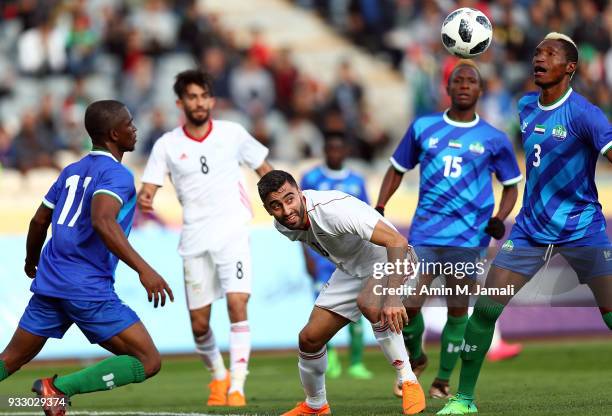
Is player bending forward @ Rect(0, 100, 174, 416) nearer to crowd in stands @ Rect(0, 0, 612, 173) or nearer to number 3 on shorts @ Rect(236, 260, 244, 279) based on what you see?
number 3 on shorts @ Rect(236, 260, 244, 279)

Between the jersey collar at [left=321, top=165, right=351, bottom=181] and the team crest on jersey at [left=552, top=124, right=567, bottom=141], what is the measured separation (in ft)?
17.9

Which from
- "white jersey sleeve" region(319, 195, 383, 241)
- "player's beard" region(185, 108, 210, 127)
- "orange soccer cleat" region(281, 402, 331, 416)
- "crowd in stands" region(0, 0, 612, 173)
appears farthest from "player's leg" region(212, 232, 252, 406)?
"crowd in stands" region(0, 0, 612, 173)

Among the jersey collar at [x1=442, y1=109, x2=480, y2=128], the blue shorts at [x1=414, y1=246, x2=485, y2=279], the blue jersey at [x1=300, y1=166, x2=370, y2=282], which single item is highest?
the jersey collar at [x1=442, y1=109, x2=480, y2=128]

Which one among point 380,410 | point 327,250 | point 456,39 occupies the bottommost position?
point 380,410

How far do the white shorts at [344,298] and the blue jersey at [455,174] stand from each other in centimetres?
177

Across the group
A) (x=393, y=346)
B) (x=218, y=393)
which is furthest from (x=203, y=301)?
(x=393, y=346)

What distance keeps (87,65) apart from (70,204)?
43.5ft

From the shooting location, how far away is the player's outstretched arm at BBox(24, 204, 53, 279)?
8078 millimetres

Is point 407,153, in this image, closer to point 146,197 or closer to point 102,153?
point 146,197

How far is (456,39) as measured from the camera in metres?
10.0

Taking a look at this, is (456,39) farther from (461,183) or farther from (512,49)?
(512,49)

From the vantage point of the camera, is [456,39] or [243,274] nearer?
[456,39]

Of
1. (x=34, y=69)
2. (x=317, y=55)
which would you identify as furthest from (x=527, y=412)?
(x=317, y=55)

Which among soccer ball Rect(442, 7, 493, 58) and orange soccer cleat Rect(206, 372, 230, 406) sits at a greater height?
soccer ball Rect(442, 7, 493, 58)
